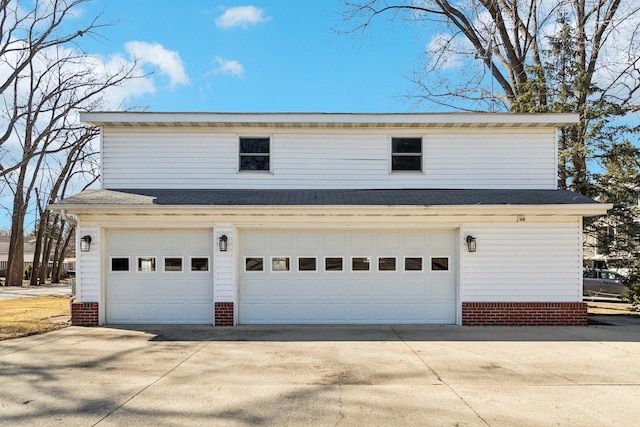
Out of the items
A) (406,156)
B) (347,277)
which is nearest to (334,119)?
(406,156)

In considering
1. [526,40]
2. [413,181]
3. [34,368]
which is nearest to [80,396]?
[34,368]

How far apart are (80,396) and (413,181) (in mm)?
8587

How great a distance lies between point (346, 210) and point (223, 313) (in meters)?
3.69

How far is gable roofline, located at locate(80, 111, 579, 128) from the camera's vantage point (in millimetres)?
10711

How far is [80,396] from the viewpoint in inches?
208

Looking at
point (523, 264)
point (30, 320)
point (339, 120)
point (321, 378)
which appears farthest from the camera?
point (339, 120)

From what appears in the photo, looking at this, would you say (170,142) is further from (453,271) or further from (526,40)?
(526,40)

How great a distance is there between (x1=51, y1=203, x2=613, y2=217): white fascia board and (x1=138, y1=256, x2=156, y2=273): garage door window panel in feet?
3.88

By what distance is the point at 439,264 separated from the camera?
10.2m

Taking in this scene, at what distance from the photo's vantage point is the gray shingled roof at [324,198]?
9.64 m

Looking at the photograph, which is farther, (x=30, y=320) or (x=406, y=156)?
(x=406, y=156)

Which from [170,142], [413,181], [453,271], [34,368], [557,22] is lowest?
[34,368]

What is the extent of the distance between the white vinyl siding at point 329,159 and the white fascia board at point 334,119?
237 mm

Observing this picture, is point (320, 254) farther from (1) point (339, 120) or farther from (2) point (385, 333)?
(1) point (339, 120)
